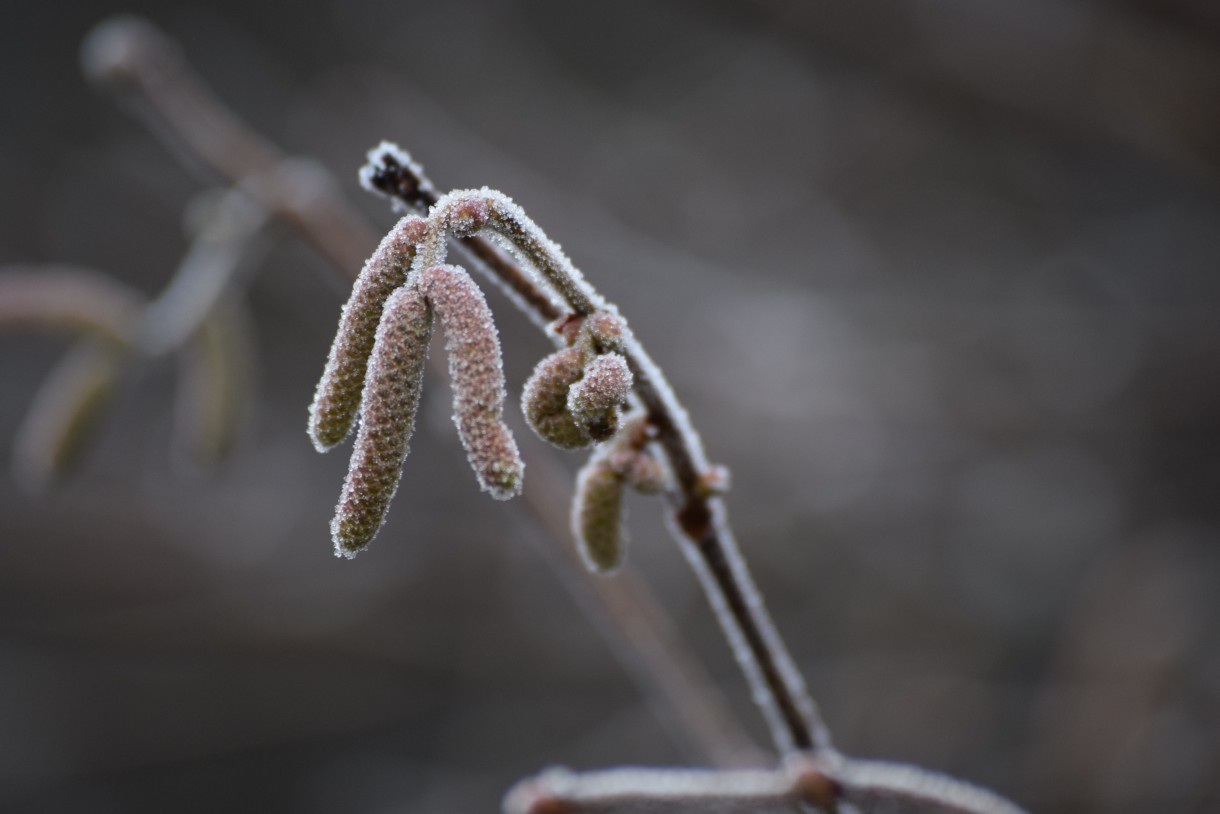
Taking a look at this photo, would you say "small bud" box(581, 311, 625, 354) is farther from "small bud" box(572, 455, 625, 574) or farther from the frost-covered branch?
the frost-covered branch

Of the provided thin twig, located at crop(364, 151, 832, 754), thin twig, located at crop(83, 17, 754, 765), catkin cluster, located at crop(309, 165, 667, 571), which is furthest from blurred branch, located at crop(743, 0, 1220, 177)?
catkin cluster, located at crop(309, 165, 667, 571)

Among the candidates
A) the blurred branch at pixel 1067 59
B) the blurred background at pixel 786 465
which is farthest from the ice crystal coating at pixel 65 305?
the blurred branch at pixel 1067 59

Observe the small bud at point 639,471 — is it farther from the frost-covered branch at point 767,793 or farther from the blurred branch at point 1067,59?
the blurred branch at point 1067,59

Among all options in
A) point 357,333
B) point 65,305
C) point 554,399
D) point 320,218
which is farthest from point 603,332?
point 65,305

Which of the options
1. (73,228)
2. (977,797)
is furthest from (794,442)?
(73,228)

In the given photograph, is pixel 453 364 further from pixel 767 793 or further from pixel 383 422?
pixel 767 793

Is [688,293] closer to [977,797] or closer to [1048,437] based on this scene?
[1048,437]
